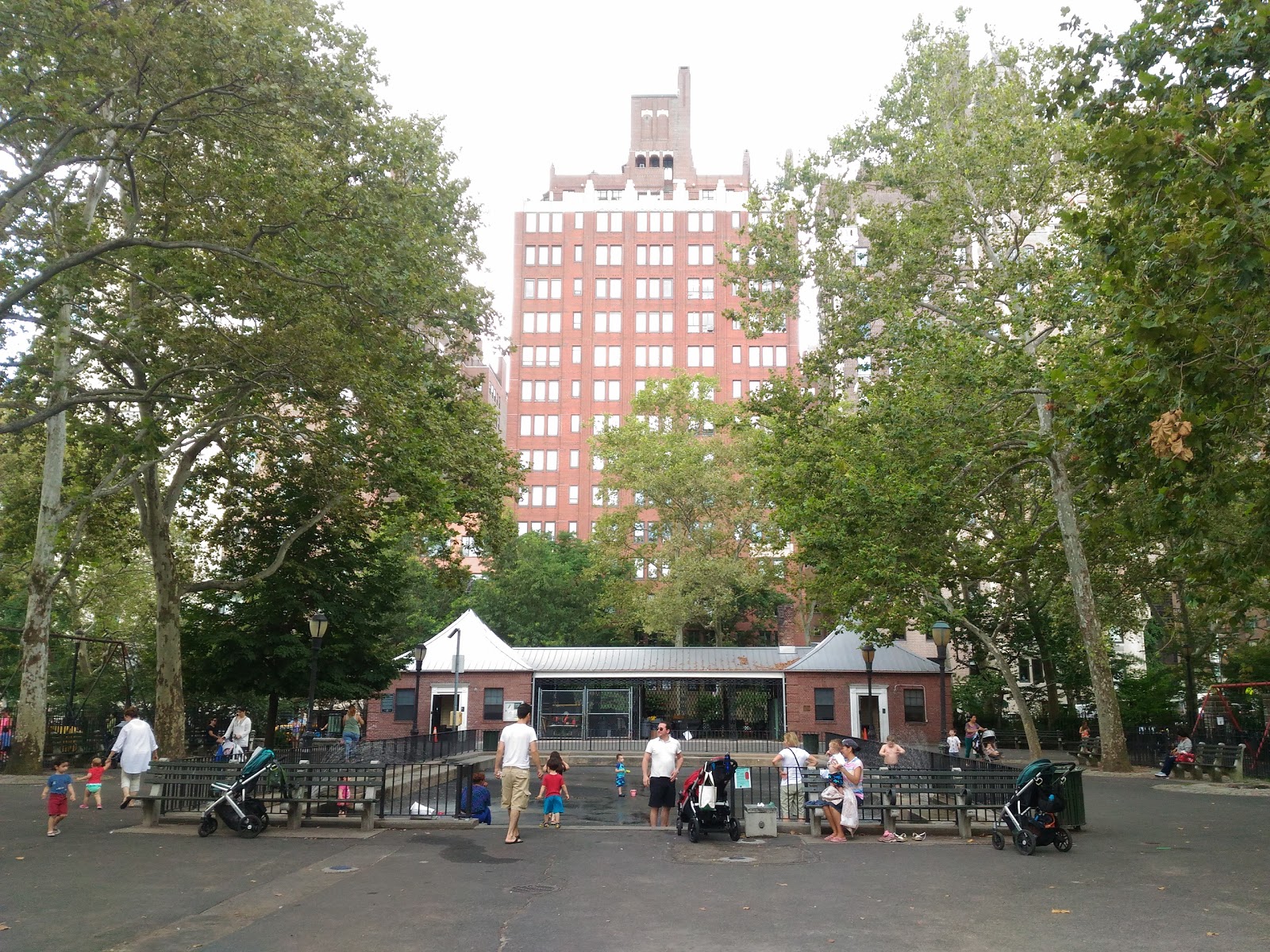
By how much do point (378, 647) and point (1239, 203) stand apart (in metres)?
24.4

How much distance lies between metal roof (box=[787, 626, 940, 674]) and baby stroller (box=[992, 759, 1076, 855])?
28093mm

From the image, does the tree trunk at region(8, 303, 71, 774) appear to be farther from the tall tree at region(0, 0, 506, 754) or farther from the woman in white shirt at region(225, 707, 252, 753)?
the woman in white shirt at region(225, 707, 252, 753)

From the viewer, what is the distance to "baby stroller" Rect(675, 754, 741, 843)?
1333cm

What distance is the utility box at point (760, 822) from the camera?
13727 millimetres

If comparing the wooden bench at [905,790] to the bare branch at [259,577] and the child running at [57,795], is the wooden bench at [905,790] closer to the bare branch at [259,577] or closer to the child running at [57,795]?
the child running at [57,795]

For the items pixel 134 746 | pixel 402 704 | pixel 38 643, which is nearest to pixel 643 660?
pixel 402 704

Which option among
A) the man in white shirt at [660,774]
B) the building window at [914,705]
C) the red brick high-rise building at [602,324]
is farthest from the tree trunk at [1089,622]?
the red brick high-rise building at [602,324]

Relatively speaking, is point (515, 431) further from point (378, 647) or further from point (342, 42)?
point (342, 42)

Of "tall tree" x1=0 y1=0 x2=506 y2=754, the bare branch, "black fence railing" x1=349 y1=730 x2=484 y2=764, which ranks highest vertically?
"tall tree" x1=0 y1=0 x2=506 y2=754

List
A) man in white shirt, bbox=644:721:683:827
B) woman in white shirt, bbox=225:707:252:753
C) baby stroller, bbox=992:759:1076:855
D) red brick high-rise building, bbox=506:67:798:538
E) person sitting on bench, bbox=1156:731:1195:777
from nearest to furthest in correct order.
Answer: baby stroller, bbox=992:759:1076:855
man in white shirt, bbox=644:721:683:827
woman in white shirt, bbox=225:707:252:753
person sitting on bench, bbox=1156:731:1195:777
red brick high-rise building, bbox=506:67:798:538

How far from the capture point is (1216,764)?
2456 centimetres

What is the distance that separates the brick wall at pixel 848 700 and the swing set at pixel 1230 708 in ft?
32.4

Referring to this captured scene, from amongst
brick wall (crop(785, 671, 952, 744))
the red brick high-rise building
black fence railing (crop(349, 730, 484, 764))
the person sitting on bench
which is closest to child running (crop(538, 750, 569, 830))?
black fence railing (crop(349, 730, 484, 764))

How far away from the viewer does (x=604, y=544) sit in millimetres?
60156
